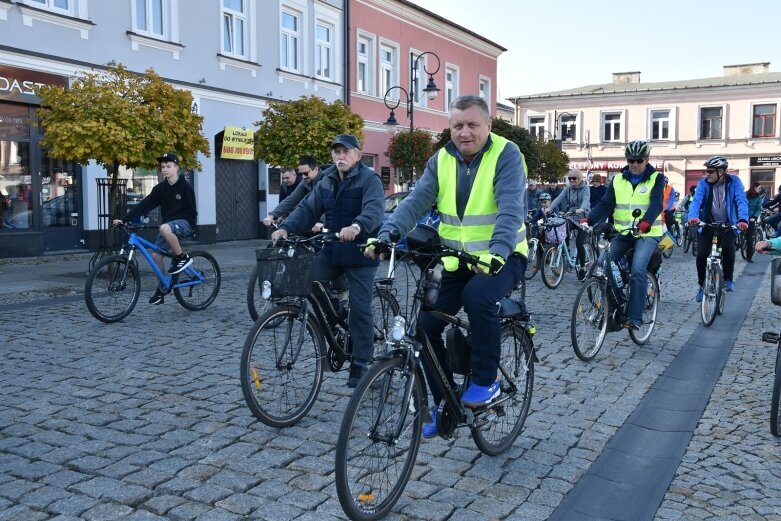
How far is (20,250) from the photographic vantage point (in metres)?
14.9

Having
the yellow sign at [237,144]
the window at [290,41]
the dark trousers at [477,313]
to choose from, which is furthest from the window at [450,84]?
the dark trousers at [477,313]

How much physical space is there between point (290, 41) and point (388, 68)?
595 centimetres

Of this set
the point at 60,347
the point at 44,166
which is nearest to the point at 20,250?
the point at 44,166

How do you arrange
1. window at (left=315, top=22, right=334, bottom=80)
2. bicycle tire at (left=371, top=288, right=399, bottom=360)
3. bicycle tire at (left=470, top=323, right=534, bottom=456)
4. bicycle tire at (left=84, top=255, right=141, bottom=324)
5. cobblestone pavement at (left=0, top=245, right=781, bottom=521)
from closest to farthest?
cobblestone pavement at (left=0, top=245, right=781, bottom=521)
bicycle tire at (left=470, top=323, right=534, bottom=456)
bicycle tire at (left=371, top=288, right=399, bottom=360)
bicycle tire at (left=84, top=255, right=141, bottom=324)
window at (left=315, top=22, right=334, bottom=80)

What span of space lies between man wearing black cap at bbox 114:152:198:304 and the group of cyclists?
0.03 metres

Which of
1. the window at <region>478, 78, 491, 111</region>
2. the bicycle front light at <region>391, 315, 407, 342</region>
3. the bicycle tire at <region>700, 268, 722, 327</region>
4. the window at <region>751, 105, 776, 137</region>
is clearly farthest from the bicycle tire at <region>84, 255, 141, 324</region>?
the window at <region>751, 105, 776, 137</region>

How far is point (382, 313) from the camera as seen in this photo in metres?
6.30

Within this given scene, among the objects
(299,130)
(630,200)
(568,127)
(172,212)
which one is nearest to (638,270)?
(630,200)

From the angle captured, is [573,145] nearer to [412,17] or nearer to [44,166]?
[412,17]

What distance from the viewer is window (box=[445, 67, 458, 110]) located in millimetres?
32094

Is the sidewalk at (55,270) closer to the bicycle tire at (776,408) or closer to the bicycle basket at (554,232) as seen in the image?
the bicycle basket at (554,232)

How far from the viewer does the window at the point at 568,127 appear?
2104 inches

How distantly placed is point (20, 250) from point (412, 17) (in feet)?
60.3

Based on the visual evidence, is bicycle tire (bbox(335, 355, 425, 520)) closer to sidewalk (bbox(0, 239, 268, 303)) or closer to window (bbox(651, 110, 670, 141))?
sidewalk (bbox(0, 239, 268, 303))
